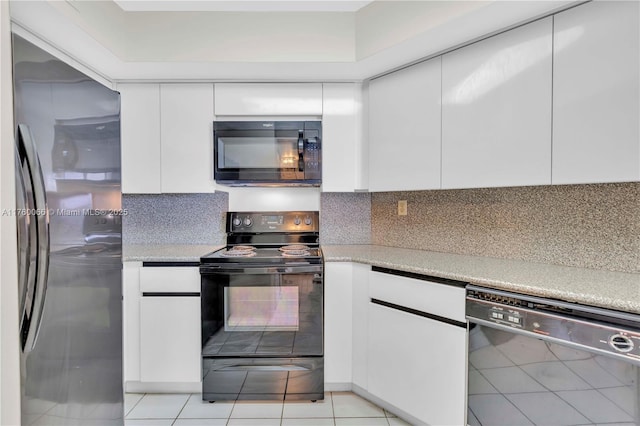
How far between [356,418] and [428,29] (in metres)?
2.08

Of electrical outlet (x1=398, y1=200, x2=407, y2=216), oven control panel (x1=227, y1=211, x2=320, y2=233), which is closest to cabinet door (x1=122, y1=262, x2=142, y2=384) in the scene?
oven control panel (x1=227, y1=211, x2=320, y2=233)

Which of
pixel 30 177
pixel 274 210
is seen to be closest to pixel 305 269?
pixel 274 210

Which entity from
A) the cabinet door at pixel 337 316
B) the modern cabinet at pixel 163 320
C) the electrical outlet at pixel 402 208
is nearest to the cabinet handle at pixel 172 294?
the modern cabinet at pixel 163 320

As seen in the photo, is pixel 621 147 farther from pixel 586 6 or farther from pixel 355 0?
pixel 355 0

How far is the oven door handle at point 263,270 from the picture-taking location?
5.92 feet

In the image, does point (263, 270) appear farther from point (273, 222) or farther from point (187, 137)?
point (187, 137)

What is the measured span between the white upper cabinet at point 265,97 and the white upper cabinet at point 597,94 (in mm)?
1317

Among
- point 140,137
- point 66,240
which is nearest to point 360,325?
point 66,240

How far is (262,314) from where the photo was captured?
72.4 inches

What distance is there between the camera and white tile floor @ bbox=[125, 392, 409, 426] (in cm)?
170

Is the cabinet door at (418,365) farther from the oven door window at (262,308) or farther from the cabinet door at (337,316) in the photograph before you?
the oven door window at (262,308)

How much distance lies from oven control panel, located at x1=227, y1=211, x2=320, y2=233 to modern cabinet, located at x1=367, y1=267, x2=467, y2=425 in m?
0.73

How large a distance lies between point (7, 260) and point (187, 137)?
126 centimetres

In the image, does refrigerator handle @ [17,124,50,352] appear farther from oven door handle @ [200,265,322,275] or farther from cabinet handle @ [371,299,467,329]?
cabinet handle @ [371,299,467,329]
